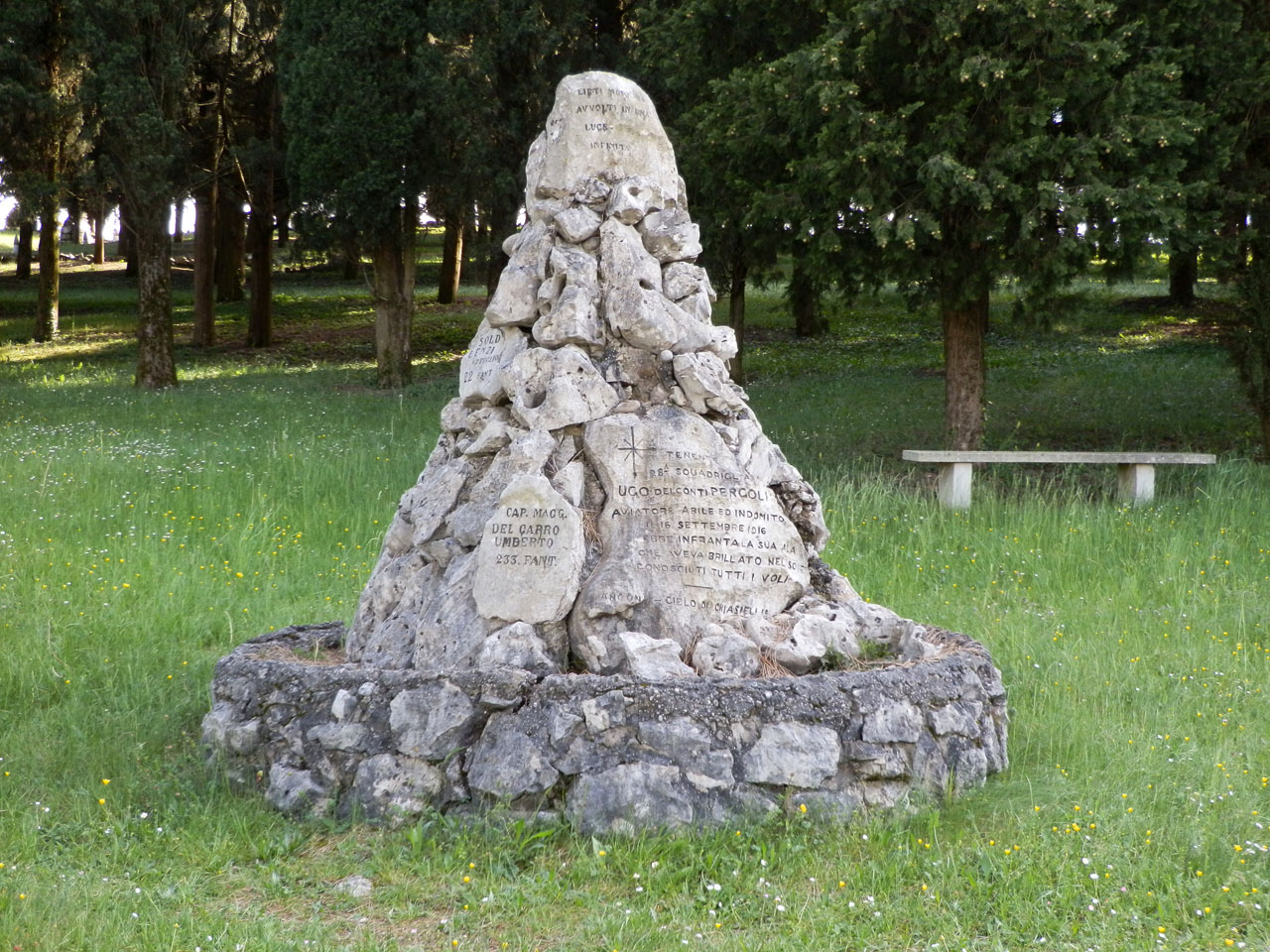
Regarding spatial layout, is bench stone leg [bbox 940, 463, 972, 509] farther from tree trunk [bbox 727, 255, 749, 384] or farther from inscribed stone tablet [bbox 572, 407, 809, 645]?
inscribed stone tablet [bbox 572, 407, 809, 645]

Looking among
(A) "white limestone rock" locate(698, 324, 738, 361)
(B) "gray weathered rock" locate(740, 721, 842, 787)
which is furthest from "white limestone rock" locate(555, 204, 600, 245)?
(B) "gray weathered rock" locate(740, 721, 842, 787)

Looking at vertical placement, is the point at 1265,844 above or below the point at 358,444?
below

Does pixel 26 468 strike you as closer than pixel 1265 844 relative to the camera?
No

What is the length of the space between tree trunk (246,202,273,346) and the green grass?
919 cm

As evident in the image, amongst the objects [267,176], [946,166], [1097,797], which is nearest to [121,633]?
[1097,797]

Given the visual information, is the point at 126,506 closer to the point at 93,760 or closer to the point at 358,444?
the point at 358,444

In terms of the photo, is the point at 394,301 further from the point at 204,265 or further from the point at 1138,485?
the point at 1138,485

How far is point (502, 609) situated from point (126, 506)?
243 inches

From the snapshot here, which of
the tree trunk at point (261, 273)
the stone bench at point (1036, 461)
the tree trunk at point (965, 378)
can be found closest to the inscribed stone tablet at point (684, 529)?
the stone bench at point (1036, 461)

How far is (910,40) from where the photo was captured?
1171 cm

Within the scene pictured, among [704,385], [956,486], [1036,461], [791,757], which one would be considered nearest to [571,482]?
[704,385]

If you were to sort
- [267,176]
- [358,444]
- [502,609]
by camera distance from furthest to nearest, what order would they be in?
[267,176] < [358,444] < [502,609]

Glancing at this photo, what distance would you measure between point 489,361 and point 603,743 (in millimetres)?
2079

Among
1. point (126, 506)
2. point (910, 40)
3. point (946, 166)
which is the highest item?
point (910, 40)
